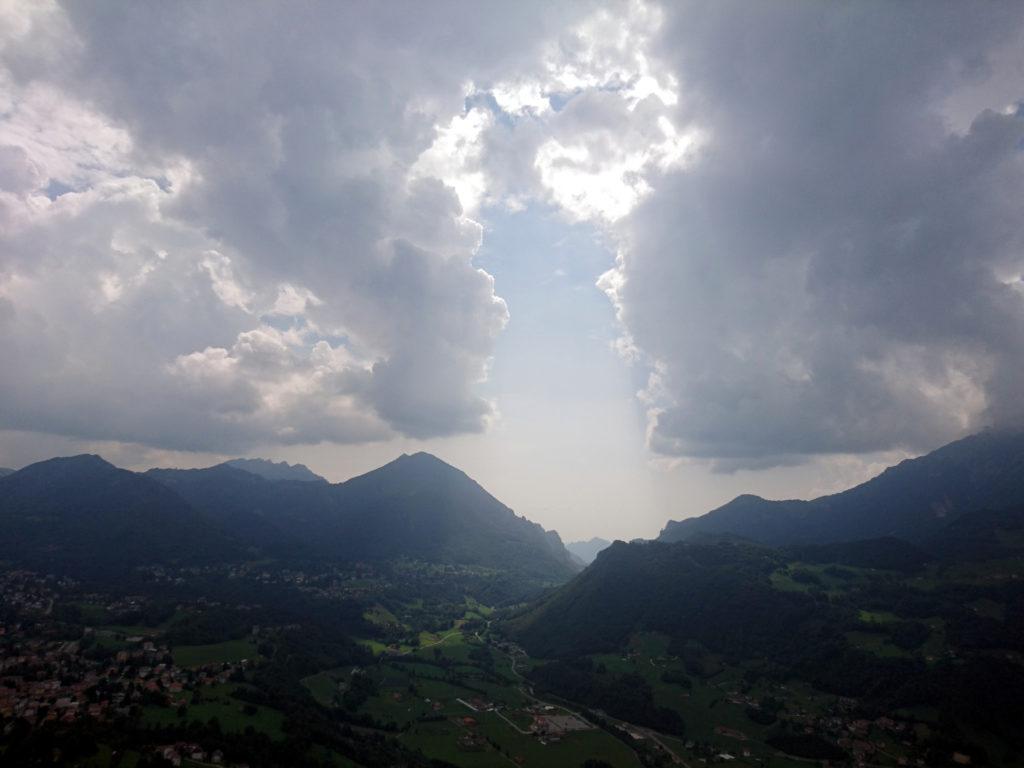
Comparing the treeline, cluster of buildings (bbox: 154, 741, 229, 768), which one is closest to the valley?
cluster of buildings (bbox: 154, 741, 229, 768)

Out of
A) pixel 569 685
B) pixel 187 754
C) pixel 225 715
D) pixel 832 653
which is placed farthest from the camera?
pixel 569 685

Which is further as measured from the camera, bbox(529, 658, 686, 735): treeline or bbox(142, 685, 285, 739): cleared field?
bbox(529, 658, 686, 735): treeline

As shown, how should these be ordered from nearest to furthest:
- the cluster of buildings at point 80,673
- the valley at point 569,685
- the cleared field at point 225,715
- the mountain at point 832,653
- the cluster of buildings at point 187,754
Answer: the cluster of buildings at point 187,754 → the cluster of buildings at point 80,673 → the valley at point 569,685 → the cleared field at point 225,715 → the mountain at point 832,653

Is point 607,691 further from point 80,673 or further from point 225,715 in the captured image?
point 80,673

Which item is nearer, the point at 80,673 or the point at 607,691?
the point at 80,673

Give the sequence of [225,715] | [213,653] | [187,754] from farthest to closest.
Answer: [213,653] < [225,715] < [187,754]

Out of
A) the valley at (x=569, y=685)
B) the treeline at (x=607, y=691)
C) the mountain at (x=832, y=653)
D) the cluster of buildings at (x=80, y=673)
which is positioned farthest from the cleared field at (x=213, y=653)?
the mountain at (x=832, y=653)

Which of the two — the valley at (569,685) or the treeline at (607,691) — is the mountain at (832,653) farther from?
the valley at (569,685)

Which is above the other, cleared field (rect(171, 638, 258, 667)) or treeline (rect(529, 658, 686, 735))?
cleared field (rect(171, 638, 258, 667))

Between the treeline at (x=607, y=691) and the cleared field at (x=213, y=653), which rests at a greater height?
→ the cleared field at (x=213, y=653)

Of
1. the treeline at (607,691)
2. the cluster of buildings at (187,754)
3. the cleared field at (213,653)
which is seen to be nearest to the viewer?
the cluster of buildings at (187,754)

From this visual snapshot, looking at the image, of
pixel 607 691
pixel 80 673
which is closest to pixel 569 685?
pixel 607 691

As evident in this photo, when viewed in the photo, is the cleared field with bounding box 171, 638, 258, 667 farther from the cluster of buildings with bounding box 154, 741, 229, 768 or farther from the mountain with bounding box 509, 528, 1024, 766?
the mountain with bounding box 509, 528, 1024, 766
